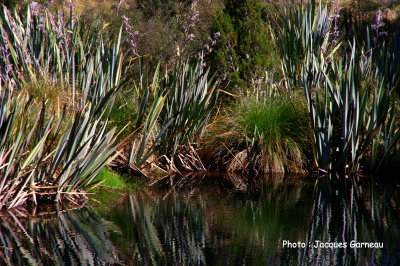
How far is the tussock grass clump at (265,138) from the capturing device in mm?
10305

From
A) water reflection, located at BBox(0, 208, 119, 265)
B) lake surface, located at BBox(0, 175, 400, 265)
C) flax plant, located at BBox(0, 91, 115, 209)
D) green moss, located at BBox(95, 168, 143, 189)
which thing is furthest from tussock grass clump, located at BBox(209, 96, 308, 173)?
water reflection, located at BBox(0, 208, 119, 265)

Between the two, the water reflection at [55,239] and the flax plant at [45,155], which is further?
the flax plant at [45,155]

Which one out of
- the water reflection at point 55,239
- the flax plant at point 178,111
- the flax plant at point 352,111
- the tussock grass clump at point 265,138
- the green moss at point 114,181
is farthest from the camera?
the tussock grass clump at point 265,138

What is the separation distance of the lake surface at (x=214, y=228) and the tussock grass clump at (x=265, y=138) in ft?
5.12

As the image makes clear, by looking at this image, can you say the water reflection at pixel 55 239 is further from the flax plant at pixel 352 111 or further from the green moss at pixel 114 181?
the flax plant at pixel 352 111

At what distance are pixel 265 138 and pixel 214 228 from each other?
435 centimetres

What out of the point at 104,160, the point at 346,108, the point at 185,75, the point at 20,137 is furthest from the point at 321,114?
the point at 20,137

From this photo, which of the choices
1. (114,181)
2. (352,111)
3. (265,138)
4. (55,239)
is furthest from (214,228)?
(265,138)

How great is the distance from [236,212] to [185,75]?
3.69 meters

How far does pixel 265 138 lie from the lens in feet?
34.0

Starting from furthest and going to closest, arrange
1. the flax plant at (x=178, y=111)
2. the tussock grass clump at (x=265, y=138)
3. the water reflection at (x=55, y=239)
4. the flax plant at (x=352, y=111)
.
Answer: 1. the tussock grass clump at (x=265, y=138)
2. the flax plant at (x=178, y=111)
3. the flax plant at (x=352, y=111)
4. the water reflection at (x=55, y=239)

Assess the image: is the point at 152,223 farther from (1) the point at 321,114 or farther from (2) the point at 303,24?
(2) the point at 303,24

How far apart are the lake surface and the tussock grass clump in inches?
61.4

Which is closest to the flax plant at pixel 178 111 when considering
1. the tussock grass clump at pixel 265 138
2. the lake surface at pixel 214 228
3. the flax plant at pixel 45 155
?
the tussock grass clump at pixel 265 138
